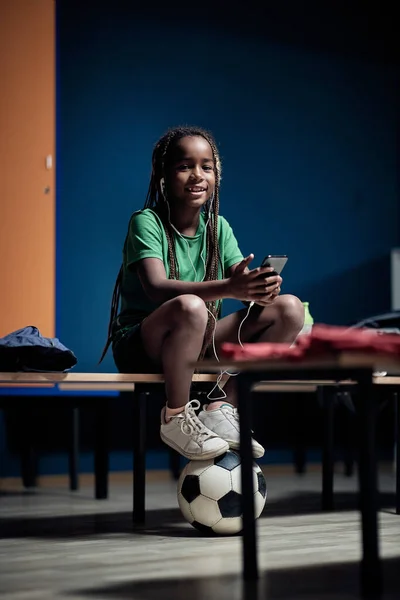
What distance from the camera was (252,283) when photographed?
205 centimetres

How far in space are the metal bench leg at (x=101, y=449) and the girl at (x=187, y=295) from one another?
50cm

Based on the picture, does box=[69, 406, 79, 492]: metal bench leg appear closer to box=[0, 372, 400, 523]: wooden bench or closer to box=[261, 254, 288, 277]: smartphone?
box=[0, 372, 400, 523]: wooden bench

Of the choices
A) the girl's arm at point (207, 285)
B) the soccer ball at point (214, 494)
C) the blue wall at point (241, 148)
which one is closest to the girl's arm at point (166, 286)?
the girl's arm at point (207, 285)

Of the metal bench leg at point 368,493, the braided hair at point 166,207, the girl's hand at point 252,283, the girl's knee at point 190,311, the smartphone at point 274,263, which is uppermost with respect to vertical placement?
the braided hair at point 166,207

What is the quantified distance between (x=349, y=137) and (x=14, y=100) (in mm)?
1912

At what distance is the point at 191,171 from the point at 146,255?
312mm

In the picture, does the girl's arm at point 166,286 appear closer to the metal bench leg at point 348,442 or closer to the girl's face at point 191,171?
the girl's face at point 191,171

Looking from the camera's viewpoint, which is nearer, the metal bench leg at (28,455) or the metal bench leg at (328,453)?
the metal bench leg at (328,453)

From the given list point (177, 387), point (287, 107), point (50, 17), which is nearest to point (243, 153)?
point (287, 107)

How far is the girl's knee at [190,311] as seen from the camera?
6.86 ft

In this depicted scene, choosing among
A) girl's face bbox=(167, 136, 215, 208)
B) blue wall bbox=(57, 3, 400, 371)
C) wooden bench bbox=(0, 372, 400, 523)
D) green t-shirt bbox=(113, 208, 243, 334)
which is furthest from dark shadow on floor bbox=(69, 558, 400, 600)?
blue wall bbox=(57, 3, 400, 371)

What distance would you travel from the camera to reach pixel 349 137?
4727 millimetres

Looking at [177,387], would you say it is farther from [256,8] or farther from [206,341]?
[256,8]

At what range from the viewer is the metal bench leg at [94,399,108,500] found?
3.03 m
